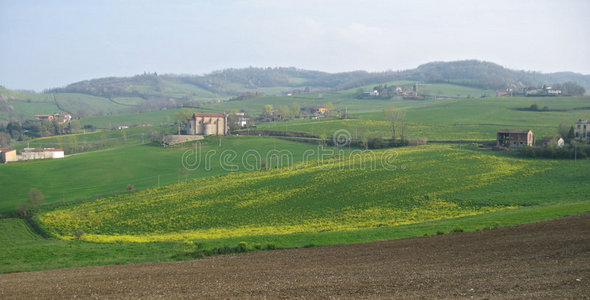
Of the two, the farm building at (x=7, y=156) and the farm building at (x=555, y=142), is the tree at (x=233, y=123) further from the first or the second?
the farm building at (x=555, y=142)

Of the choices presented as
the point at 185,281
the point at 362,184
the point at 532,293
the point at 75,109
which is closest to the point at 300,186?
the point at 362,184

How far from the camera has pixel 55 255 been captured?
28.2 m

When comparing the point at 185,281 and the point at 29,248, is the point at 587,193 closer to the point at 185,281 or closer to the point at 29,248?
the point at 185,281

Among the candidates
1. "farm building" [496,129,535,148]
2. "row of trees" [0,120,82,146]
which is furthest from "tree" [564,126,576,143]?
"row of trees" [0,120,82,146]

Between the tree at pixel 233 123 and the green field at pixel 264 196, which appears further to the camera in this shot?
the tree at pixel 233 123

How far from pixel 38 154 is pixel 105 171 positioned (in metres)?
22.4

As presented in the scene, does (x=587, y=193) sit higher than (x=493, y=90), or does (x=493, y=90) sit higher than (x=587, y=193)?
(x=493, y=90)

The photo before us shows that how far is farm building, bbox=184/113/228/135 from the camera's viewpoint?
10081cm

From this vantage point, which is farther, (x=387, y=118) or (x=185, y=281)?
(x=387, y=118)

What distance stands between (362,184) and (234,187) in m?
15.1

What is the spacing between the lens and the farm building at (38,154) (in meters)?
80.8

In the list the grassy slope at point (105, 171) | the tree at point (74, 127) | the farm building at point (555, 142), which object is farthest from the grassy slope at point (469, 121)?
the tree at point (74, 127)
